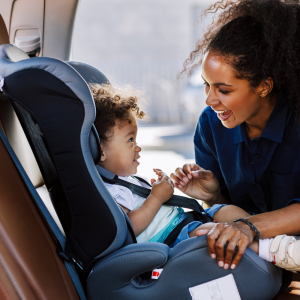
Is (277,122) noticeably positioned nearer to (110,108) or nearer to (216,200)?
(216,200)

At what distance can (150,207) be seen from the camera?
1.19 metres

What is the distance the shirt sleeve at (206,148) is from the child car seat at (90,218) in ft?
2.31

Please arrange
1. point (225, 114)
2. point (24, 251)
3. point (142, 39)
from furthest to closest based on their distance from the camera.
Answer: point (142, 39) → point (225, 114) → point (24, 251)

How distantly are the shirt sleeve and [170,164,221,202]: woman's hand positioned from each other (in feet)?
0.41

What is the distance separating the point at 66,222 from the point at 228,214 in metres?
0.60

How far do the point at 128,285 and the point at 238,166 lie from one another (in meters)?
0.74

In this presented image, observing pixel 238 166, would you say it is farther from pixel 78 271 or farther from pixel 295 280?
pixel 78 271

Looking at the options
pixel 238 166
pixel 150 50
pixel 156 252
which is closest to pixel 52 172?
pixel 156 252

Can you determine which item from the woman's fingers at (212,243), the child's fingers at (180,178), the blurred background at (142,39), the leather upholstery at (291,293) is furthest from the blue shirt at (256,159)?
the blurred background at (142,39)

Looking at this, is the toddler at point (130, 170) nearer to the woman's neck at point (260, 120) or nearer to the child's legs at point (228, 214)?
the child's legs at point (228, 214)

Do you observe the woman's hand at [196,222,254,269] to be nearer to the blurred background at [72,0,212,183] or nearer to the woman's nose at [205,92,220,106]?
the woman's nose at [205,92,220,106]

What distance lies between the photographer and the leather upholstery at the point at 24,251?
82 cm

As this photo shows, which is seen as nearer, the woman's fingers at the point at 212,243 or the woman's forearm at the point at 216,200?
the woman's fingers at the point at 212,243

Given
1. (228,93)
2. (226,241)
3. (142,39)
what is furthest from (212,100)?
(142,39)
